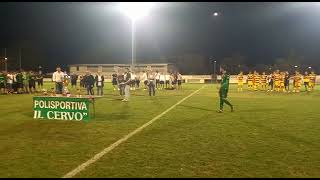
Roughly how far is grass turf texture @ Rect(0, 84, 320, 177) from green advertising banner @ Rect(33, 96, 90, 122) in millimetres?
312

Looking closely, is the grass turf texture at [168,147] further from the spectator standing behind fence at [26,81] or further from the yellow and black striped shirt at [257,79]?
the yellow and black striped shirt at [257,79]

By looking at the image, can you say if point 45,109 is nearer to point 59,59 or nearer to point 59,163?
point 59,163

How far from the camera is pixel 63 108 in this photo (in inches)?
574

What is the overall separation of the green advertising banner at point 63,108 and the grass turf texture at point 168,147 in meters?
0.31

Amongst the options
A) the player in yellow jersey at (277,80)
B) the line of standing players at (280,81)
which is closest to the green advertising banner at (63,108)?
the line of standing players at (280,81)

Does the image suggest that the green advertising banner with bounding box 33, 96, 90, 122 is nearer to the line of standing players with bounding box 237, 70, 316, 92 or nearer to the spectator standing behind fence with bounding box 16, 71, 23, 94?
the spectator standing behind fence with bounding box 16, 71, 23, 94

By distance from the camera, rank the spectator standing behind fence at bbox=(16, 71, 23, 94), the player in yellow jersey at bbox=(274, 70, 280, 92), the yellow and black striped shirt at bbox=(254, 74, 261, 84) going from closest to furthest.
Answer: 1. the spectator standing behind fence at bbox=(16, 71, 23, 94)
2. the player in yellow jersey at bbox=(274, 70, 280, 92)
3. the yellow and black striped shirt at bbox=(254, 74, 261, 84)

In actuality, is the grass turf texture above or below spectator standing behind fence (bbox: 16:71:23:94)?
below

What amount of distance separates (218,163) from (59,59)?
9759 cm

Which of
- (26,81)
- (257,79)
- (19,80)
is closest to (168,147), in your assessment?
(19,80)

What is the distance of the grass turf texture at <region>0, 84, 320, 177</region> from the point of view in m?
7.47

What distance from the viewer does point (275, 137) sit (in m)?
11.2

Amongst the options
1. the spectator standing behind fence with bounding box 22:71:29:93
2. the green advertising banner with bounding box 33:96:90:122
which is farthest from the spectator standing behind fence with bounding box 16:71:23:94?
the green advertising banner with bounding box 33:96:90:122

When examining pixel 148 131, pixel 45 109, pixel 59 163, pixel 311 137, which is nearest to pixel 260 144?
pixel 311 137
